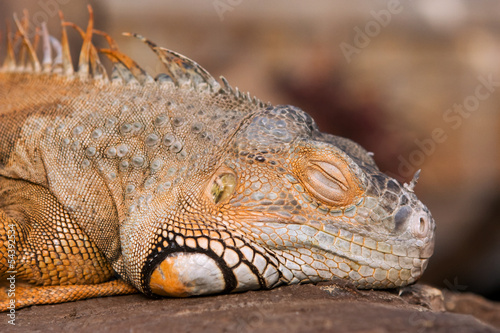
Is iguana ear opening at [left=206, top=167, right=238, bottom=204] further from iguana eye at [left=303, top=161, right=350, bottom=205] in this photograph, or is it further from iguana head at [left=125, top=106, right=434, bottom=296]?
iguana eye at [left=303, top=161, right=350, bottom=205]

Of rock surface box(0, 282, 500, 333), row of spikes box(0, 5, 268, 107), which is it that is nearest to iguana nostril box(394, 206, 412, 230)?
rock surface box(0, 282, 500, 333)

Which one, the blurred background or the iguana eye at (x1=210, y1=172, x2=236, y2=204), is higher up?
the blurred background

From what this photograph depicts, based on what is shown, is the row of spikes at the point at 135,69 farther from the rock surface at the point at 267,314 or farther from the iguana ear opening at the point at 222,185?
the rock surface at the point at 267,314

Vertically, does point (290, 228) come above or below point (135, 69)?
below

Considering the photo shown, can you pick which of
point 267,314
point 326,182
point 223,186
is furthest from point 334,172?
point 267,314

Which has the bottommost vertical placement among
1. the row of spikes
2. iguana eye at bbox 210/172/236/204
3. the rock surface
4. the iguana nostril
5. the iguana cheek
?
the rock surface

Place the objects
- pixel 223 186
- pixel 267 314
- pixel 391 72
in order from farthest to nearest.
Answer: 1. pixel 391 72
2. pixel 223 186
3. pixel 267 314

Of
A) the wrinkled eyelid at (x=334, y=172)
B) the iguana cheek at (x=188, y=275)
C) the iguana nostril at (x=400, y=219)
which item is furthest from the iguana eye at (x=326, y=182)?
the iguana cheek at (x=188, y=275)

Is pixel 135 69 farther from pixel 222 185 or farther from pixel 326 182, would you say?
pixel 326 182
